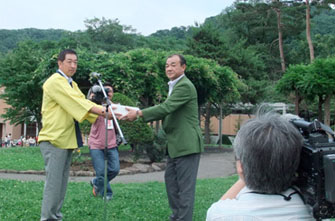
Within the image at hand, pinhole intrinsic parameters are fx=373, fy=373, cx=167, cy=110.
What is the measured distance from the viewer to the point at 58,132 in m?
3.91

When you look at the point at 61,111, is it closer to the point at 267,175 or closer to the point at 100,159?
the point at 100,159

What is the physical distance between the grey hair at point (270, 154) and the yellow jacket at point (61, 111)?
2620 mm

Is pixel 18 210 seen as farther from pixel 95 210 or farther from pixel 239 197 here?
pixel 239 197

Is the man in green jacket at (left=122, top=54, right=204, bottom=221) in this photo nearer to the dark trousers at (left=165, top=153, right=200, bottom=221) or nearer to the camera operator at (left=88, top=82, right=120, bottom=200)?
the dark trousers at (left=165, top=153, right=200, bottom=221)

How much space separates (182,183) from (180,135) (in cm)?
52

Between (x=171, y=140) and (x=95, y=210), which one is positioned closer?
(x=171, y=140)

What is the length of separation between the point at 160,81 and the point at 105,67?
200 cm

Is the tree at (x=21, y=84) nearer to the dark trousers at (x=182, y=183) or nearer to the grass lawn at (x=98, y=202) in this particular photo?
the grass lawn at (x=98, y=202)

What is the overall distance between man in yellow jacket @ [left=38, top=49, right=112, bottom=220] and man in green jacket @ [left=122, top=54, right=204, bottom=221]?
554 mm

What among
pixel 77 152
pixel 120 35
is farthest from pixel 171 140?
pixel 120 35

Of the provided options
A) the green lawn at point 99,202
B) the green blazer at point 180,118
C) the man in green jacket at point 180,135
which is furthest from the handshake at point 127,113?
the green lawn at point 99,202

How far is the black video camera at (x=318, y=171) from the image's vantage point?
1391 mm

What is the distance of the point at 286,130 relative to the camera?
1530 mm

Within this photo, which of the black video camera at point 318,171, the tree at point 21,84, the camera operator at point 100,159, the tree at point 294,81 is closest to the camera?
the black video camera at point 318,171
